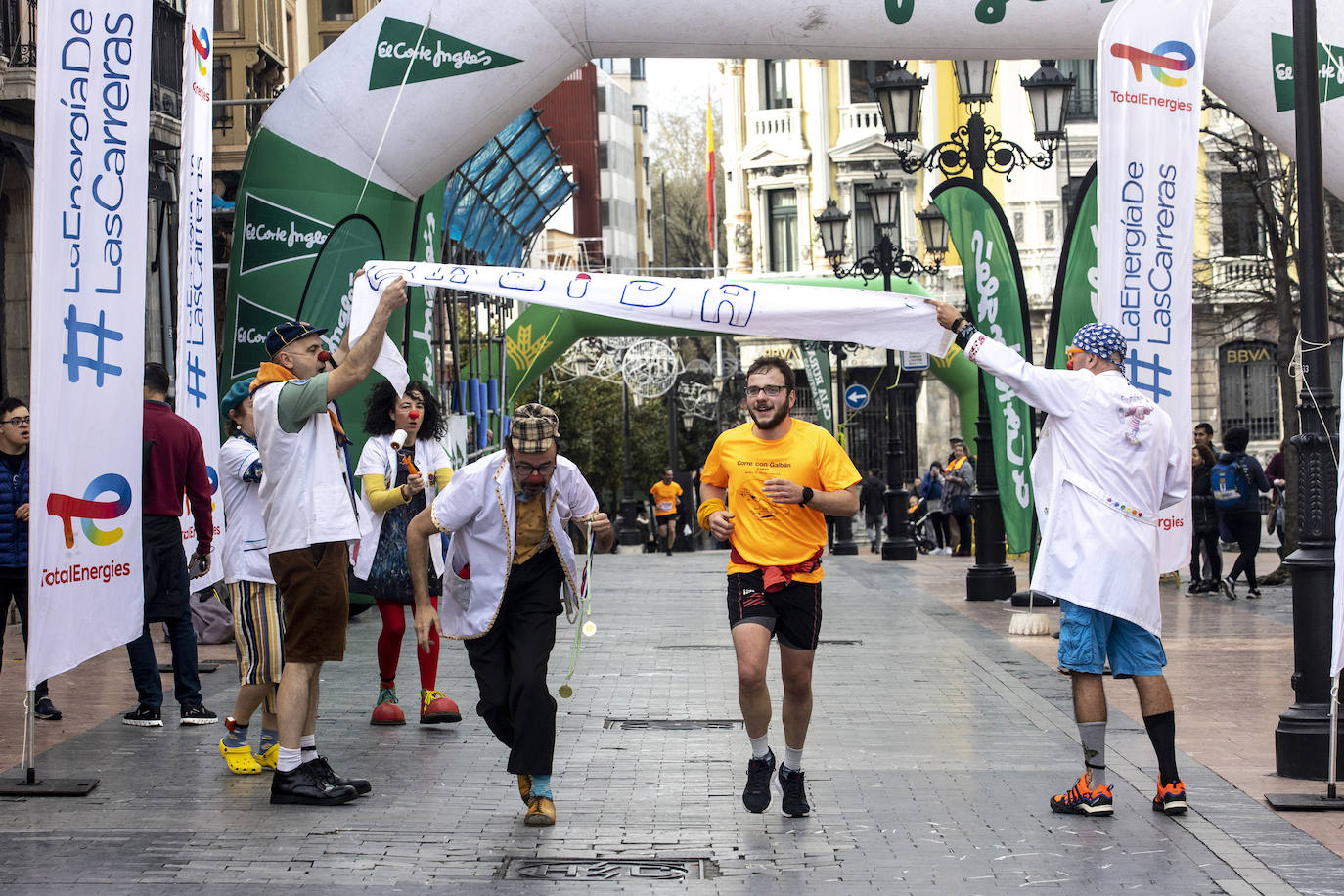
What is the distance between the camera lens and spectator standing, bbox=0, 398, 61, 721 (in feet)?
32.8

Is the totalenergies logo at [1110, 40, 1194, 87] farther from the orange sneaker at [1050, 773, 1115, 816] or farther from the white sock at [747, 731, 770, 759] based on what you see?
the white sock at [747, 731, 770, 759]

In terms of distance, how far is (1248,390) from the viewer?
46.4 meters

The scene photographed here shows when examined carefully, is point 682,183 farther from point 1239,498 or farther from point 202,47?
point 202,47

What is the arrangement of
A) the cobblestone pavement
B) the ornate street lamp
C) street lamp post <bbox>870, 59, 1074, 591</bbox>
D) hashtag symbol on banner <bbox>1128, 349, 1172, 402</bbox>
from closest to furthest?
the cobblestone pavement, hashtag symbol on banner <bbox>1128, 349, 1172, 402</bbox>, the ornate street lamp, street lamp post <bbox>870, 59, 1074, 591</bbox>

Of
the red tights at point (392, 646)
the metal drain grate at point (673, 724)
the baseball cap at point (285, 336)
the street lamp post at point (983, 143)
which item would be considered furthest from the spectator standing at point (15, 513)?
the street lamp post at point (983, 143)

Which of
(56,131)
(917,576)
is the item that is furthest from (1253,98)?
(917,576)

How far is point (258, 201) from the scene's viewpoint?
13.3m

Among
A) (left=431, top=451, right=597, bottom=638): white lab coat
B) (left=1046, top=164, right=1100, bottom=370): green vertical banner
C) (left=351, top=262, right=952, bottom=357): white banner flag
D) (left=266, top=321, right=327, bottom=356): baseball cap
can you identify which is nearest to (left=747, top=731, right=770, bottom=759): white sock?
(left=431, top=451, right=597, bottom=638): white lab coat

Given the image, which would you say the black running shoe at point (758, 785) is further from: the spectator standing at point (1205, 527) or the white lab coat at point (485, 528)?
the spectator standing at point (1205, 527)

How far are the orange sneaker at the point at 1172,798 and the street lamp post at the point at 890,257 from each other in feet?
47.2

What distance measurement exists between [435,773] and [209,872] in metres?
2.07

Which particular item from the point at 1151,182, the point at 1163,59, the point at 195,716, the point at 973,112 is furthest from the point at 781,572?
the point at 973,112

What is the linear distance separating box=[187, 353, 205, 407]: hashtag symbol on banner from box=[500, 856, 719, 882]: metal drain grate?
5435 millimetres

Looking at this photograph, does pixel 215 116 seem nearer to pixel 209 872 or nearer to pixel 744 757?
pixel 744 757
